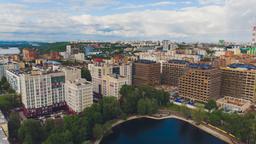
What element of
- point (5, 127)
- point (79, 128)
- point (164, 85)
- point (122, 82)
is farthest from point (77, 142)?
point (164, 85)

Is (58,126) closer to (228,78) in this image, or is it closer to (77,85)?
(77,85)

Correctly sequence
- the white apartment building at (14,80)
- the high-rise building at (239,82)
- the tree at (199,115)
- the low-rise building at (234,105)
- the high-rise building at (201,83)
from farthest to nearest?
the white apartment building at (14,80)
the high-rise building at (239,82)
the high-rise building at (201,83)
the low-rise building at (234,105)
the tree at (199,115)

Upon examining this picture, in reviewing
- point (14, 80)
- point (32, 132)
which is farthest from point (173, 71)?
point (32, 132)

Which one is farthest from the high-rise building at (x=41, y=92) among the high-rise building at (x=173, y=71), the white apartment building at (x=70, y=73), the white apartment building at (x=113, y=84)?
the high-rise building at (x=173, y=71)

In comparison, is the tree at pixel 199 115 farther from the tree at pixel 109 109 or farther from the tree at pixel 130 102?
the tree at pixel 109 109

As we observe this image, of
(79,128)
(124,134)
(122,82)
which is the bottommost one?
(124,134)

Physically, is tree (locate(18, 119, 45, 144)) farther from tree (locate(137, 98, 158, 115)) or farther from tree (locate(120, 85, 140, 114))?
tree (locate(137, 98, 158, 115))
